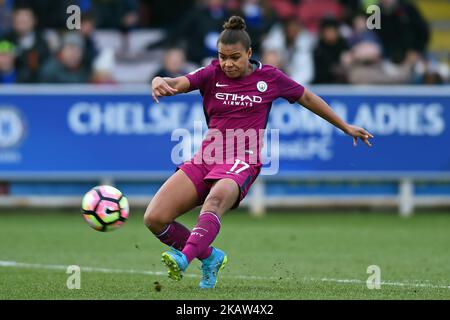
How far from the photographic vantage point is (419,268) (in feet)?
32.9

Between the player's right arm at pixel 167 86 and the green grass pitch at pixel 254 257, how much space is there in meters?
1.49

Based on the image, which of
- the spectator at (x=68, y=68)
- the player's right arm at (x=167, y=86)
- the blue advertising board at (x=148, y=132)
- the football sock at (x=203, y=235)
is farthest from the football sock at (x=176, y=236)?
the spectator at (x=68, y=68)

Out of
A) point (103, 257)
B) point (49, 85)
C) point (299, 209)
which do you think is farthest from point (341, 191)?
point (103, 257)

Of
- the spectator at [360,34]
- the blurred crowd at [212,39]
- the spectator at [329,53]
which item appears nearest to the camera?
the blurred crowd at [212,39]

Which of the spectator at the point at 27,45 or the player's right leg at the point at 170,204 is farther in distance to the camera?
the spectator at the point at 27,45

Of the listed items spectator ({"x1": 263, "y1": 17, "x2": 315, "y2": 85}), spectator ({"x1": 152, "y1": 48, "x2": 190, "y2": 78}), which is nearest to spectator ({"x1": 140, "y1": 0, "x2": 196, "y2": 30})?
spectator ({"x1": 263, "y1": 17, "x2": 315, "y2": 85})

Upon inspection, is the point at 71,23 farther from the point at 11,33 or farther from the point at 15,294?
the point at 15,294

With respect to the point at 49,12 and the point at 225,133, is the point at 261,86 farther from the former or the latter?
the point at 49,12

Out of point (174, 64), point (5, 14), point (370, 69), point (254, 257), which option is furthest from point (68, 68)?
point (254, 257)

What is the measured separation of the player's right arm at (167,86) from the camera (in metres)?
7.95

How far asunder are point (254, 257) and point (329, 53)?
7.56 meters

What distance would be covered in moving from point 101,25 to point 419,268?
1198 cm

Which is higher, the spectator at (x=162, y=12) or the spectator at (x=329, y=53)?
the spectator at (x=162, y=12)

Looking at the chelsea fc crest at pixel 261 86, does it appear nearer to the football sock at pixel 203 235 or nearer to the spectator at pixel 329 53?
the football sock at pixel 203 235
